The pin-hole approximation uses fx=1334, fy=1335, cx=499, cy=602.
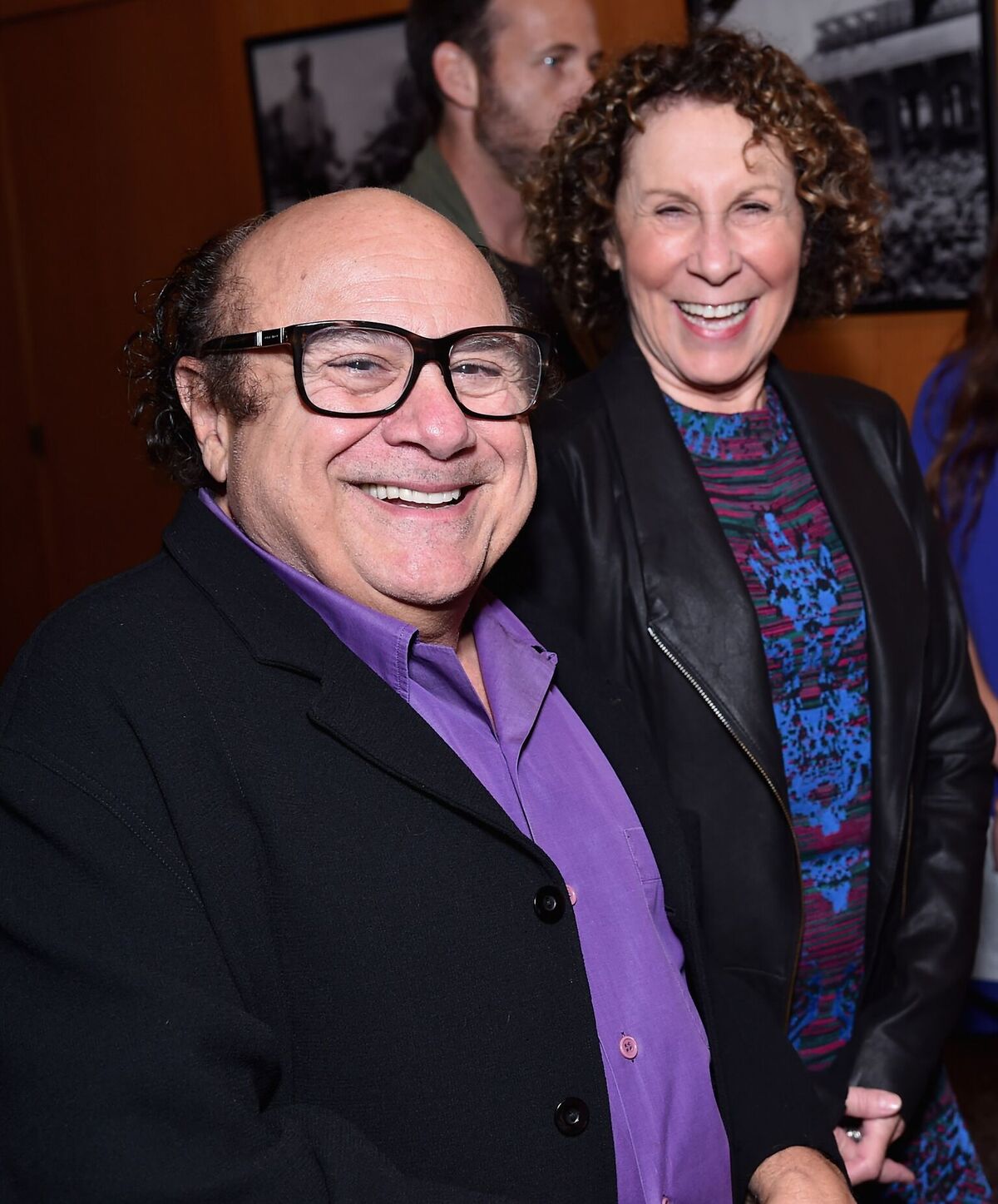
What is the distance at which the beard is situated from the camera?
9.66ft

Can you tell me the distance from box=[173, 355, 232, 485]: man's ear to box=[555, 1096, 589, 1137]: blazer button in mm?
715

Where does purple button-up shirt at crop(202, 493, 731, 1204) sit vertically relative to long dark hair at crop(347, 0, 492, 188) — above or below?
below

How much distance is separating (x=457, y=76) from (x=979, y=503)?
4.98 feet

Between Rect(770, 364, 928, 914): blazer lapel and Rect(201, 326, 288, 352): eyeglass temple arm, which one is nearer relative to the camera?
Rect(201, 326, 288, 352): eyeglass temple arm

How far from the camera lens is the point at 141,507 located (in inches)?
212

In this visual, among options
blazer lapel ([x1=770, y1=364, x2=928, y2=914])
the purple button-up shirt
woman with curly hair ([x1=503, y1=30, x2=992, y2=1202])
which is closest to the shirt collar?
the purple button-up shirt

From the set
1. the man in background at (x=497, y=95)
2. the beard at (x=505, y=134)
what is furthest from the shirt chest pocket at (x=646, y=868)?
the beard at (x=505, y=134)

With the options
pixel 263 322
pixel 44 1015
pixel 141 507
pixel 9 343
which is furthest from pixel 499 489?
pixel 9 343

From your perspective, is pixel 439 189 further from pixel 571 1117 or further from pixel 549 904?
pixel 571 1117

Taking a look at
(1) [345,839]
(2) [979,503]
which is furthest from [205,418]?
(2) [979,503]

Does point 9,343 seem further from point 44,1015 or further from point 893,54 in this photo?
point 44,1015

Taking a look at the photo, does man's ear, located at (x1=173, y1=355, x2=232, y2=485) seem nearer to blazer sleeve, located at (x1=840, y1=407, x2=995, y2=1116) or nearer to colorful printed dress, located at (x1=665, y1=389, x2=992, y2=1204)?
colorful printed dress, located at (x1=665, y1=389, x2=992, y2=1204)

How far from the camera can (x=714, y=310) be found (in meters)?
1.94

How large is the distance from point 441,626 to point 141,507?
166 inches
